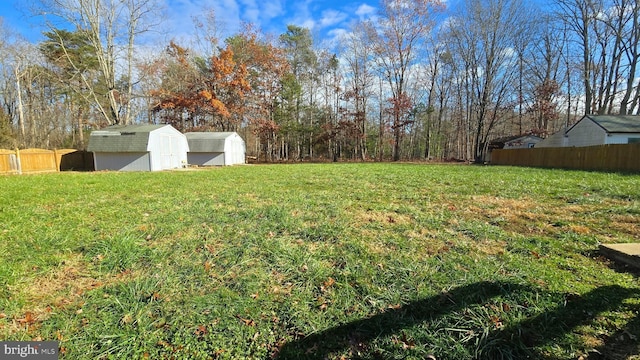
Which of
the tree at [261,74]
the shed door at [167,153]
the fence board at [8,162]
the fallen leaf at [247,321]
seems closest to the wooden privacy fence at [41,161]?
the fence board at [8,162]

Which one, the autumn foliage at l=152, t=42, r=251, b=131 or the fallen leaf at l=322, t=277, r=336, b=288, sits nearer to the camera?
the fallen leaf at l=322, t=277, r=336, b=288

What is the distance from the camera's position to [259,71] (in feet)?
101

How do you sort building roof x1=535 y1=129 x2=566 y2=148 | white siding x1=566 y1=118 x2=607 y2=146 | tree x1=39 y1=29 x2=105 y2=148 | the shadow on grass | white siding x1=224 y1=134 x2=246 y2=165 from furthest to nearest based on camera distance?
white siding x1=224 y1=134 x2=246 y2=165 → building roof x1=535 y1=129 x2=566 y2=148 → tree x1=39 y1=29 x2=105 y2=148 → white siding x1=566 y1=118 x2=607 y2=146 → the shadow on grass

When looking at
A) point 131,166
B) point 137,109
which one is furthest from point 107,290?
point 137,109

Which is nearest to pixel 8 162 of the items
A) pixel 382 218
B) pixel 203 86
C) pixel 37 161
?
pixel 37 161

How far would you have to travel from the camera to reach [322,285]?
2568mm

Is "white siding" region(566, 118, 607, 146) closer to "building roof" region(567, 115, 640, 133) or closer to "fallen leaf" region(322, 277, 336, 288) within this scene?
"building roof" region(567, 115, 640, 133)

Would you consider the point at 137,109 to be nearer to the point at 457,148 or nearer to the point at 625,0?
the point at 457,148

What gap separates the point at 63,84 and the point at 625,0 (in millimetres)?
47441

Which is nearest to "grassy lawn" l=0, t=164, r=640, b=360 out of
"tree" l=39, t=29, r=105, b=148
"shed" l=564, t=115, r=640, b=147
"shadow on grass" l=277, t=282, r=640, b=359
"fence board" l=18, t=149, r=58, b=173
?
"shadow on grass" l=277, t=282, r=640, b=359

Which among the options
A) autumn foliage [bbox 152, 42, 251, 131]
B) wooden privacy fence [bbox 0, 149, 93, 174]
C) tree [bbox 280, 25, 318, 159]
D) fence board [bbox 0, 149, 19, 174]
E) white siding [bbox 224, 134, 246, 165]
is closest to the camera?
fence board [bbox 0, 149, 19, 174]

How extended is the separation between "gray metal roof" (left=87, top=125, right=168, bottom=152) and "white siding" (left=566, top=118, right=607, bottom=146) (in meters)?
29.0

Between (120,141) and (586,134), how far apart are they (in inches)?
1241

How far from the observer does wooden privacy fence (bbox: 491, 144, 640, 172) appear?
12.3m
